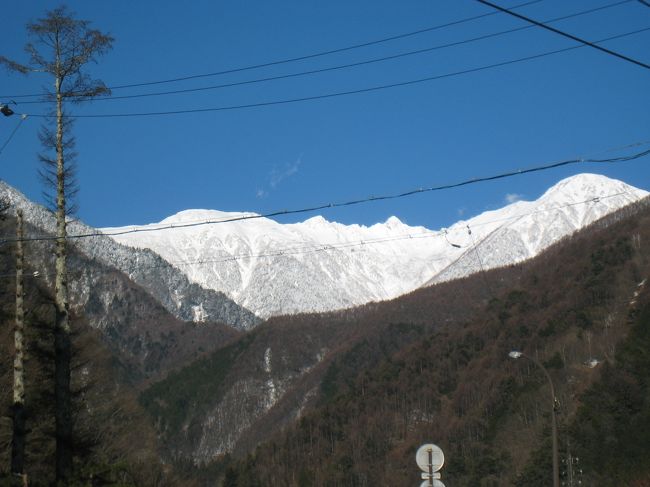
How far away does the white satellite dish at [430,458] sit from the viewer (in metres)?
17.0

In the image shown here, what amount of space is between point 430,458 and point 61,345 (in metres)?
9.89

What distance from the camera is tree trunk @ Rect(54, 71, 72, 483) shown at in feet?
70.5

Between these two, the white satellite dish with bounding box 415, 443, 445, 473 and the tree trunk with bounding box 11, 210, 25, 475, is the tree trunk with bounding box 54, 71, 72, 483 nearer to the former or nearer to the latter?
the tree trunk with bounding box 11, 210, 25, 475

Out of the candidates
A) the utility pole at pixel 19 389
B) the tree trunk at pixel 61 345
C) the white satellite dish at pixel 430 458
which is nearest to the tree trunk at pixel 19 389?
the utility pole at pixel 19 389

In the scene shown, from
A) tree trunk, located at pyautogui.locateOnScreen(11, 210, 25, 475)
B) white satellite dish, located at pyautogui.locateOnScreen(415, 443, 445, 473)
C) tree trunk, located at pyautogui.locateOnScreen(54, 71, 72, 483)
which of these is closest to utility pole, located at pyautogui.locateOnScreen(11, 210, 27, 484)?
tree trunk, located at pyautogui.locateOnScreen(11, 210, 25, 475)

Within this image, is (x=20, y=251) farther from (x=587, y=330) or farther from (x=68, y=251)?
(x=587, y=330)

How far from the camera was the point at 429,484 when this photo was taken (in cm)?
1683

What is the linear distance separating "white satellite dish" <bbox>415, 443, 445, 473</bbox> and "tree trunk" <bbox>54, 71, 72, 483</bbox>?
8.50 meters

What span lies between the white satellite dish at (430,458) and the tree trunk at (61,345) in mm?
8500

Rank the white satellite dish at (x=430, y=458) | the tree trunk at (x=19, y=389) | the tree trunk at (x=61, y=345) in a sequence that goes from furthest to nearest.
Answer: the tree trunk at (x=19, y=389)
the tree trunk at (x=61, y=345)
the white satellite dish at (x=430, y=458)

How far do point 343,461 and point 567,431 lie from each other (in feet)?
236

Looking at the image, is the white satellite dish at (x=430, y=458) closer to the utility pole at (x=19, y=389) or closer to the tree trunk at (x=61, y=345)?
the tree trunk at (x=61, y=345)

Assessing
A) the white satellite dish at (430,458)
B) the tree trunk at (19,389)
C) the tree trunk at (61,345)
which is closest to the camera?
the white satellite dish at (430,458)

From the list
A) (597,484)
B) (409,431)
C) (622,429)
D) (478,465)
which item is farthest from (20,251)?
(409,431)
